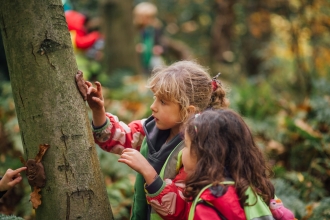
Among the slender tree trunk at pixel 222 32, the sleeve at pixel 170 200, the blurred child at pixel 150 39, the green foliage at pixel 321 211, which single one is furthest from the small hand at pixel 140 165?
the slender tree trunk at pixel 222 32

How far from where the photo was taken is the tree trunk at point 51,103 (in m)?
2.38

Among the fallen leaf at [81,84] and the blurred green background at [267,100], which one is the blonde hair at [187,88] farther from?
the blurred green background at [267,100]

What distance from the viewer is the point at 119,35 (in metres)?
9.16

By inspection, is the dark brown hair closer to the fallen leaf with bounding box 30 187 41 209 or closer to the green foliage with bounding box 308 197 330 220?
the fallen leaf with bounding box 30 187 41 209

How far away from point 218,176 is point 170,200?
0.33m

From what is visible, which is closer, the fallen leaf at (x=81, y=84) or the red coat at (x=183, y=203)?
the red coat at (x=183, y=203)

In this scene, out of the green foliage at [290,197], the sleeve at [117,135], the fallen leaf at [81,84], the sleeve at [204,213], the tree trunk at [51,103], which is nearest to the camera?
the sleeve at [204,213]

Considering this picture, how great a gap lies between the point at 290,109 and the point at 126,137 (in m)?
4.60

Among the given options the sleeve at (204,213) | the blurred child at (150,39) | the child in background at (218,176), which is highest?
the blurred child at (150,39)

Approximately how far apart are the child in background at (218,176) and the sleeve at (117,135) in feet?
2.01

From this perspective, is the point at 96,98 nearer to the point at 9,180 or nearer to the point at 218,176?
the point at 9,180

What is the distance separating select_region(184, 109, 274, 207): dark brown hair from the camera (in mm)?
2297

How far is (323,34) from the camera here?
28.9 feet

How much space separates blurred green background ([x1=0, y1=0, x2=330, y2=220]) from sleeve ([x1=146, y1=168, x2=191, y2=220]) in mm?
1155
